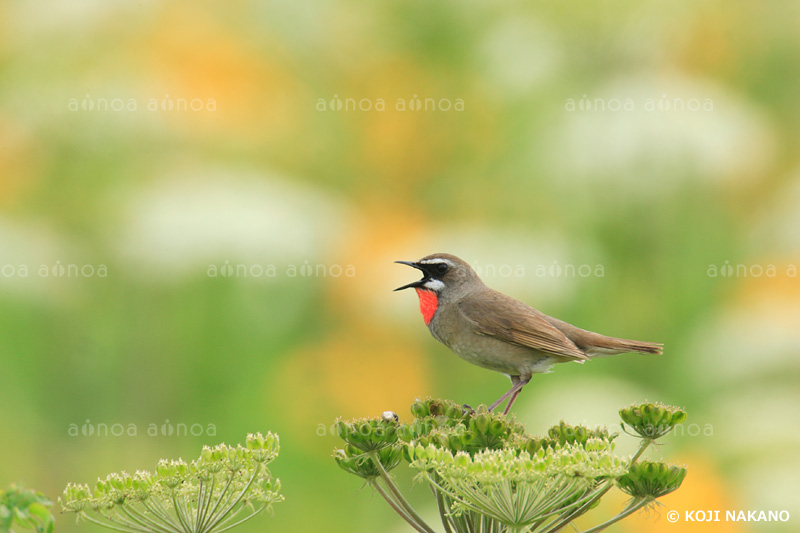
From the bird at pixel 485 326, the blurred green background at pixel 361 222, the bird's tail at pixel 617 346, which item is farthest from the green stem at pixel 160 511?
the blurred green background at pixel 361 222

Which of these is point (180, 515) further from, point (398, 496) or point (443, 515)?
point (443, 515)

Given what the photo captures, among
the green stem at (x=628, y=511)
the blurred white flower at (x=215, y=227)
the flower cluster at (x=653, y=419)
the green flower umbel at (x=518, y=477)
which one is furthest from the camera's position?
the blurred white flower at (x=215, y=227)

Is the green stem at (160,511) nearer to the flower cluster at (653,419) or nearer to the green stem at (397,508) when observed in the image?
the green stem at (397,508)

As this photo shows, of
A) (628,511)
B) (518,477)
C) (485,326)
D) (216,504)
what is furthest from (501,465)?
(485,326)

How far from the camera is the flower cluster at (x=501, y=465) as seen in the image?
165 centimetres

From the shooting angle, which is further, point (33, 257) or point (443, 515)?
point (33, 257)

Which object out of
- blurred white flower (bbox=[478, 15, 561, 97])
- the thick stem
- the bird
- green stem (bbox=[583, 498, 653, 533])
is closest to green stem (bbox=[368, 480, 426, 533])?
the thick stem

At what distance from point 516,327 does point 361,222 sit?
4.31m

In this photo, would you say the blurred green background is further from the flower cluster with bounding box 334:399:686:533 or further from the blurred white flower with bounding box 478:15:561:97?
the flower cluster with bounding box 334:399:686:533

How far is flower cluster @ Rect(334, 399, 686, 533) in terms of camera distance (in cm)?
165

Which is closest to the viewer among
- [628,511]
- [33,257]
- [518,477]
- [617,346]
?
[518,477]

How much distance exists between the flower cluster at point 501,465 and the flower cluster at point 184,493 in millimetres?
203

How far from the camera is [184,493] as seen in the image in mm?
1804

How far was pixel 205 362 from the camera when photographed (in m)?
7.07
